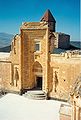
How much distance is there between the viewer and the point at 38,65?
2017cm

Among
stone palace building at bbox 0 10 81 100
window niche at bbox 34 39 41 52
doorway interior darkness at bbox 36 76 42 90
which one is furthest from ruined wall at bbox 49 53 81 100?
doorway interior darkness at bbox 36 76 42 90

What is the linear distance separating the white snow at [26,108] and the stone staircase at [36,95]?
41 centimetres

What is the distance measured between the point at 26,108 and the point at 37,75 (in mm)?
4334

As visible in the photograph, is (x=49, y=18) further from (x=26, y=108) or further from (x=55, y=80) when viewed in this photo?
(x=26, y=108)

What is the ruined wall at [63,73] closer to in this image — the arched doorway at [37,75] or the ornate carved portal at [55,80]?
the ornate carved portal at [55,80]

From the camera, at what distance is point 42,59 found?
1939cm

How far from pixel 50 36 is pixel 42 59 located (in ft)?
6.22

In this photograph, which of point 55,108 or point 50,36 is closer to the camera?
point 55,108

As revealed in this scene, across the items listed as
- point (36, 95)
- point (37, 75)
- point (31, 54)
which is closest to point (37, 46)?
point (31, 54)

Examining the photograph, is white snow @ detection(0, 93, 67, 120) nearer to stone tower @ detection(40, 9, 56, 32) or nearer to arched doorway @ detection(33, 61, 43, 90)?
arched doorway @ detection(33, 61, 43, 90)

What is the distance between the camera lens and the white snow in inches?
579

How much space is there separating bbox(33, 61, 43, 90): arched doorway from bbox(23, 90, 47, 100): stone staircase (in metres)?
1.19

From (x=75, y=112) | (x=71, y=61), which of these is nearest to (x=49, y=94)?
(x=71, y=61)

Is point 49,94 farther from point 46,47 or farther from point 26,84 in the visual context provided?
point 46,47
